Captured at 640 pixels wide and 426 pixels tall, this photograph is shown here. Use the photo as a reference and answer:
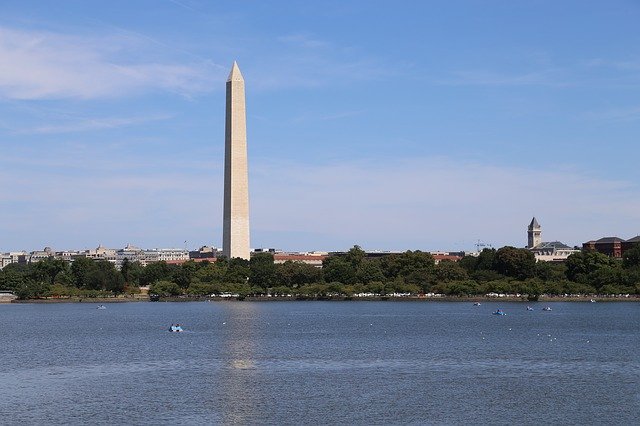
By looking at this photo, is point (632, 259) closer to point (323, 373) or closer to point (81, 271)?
point (81, 271)

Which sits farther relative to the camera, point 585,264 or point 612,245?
point 612,245

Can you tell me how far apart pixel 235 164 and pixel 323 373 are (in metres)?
85.7

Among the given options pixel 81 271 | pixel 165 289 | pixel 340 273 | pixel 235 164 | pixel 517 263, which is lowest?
pixel 165 289

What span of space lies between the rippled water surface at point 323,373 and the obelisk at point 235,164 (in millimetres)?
47567

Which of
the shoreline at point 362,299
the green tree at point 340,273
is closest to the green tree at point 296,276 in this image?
the green tree at point 340,273

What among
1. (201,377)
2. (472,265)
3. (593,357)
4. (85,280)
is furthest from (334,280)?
(201,377)

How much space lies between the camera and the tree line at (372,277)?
427 feet

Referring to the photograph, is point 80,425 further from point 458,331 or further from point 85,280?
point 85,280

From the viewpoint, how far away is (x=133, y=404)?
3816 centimetres

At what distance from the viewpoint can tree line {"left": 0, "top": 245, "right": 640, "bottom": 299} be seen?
130000 mm

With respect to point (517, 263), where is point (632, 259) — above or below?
above

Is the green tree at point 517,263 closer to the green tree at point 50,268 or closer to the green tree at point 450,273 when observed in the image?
the green tree at point 450,273

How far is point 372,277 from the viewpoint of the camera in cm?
13975

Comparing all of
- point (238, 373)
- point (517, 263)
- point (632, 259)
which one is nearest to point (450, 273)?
point (517, 263)
